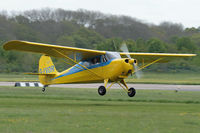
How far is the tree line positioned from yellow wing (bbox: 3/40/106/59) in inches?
879

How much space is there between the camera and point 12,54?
42.2 metres

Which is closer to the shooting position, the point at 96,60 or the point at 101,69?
the point at 101,69

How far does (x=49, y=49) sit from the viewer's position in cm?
1666

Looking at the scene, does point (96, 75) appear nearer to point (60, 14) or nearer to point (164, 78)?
point (164, 78)

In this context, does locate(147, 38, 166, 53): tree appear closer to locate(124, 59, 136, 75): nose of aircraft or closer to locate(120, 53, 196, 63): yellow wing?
locate(120, 53, 196, 63): yellow wing

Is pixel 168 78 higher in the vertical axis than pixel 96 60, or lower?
lower

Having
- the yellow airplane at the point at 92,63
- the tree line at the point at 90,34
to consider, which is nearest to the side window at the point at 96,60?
the yellow airplane at the point at 92,63

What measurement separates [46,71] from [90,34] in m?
38.8

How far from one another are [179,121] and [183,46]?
3975cm

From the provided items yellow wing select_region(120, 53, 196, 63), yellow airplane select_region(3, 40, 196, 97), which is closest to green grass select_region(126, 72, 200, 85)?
yellow wing select_region(120, 53, 196, 63)

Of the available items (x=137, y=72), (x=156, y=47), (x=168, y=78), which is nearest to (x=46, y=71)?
(x=137, y=72)

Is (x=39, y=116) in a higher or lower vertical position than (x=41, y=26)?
lower

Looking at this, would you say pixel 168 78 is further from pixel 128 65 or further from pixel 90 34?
pixel 90 34

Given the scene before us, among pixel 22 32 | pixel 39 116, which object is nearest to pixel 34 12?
pixel 22 32
